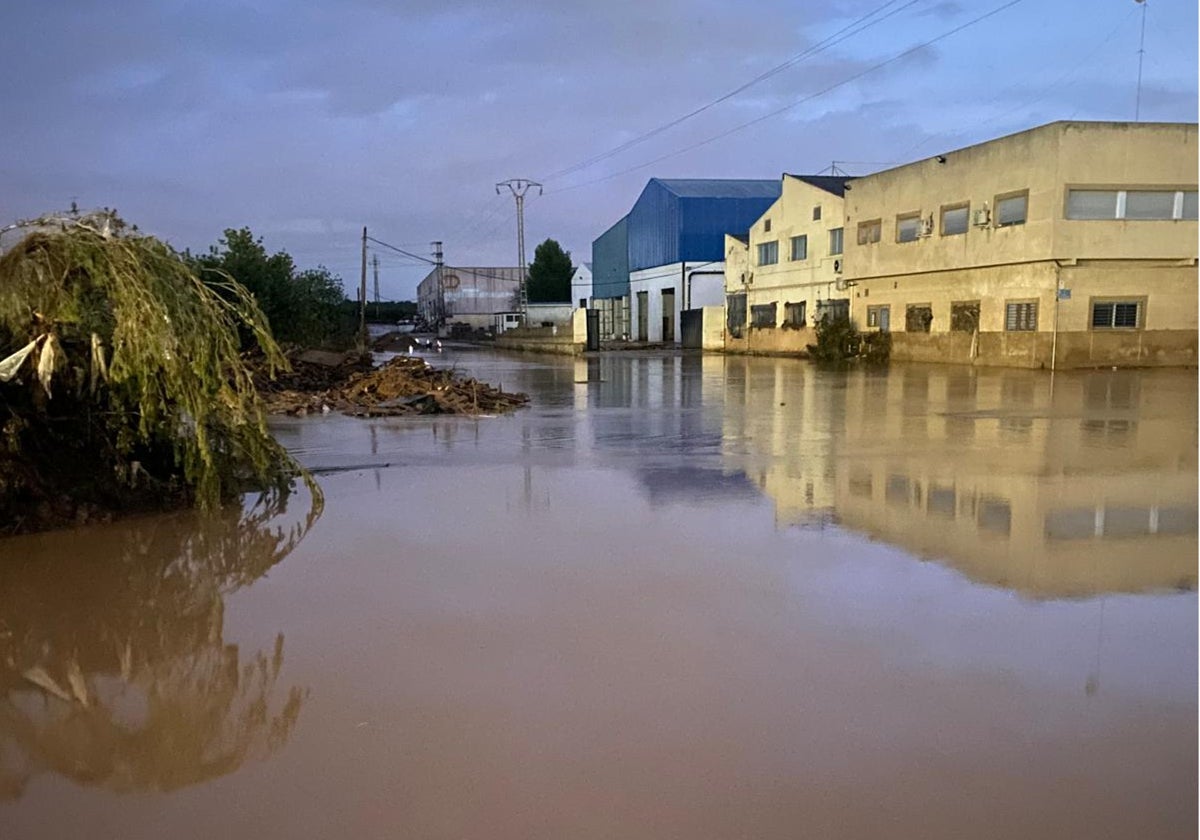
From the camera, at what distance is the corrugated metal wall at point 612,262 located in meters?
60.9

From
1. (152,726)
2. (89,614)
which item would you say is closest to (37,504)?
(89,614)

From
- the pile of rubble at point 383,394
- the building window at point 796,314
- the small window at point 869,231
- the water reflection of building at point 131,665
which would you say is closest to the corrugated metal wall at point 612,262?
the building window at point 796,314

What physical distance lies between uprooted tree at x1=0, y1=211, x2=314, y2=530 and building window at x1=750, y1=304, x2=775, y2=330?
33.1m

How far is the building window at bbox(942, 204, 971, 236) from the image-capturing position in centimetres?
2812

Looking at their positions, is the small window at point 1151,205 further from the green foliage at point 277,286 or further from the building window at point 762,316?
the green foliage at point 277,286

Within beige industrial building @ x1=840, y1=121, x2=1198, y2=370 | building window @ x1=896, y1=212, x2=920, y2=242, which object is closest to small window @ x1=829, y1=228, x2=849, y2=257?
building window @ x1=896, y1=212, x2=920, y2=242

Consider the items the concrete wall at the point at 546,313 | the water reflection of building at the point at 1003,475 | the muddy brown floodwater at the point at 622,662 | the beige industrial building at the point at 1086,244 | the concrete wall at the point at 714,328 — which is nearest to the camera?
the muddy brown floodwater at the point at 622,662

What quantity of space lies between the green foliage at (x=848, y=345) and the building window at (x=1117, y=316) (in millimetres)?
7250

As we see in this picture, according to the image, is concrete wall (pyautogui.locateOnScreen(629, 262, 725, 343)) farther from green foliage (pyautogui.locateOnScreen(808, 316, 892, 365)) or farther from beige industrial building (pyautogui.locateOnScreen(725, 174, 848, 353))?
green foliage (pyautogui.locateOnScreen(808, 316, 892, 365))

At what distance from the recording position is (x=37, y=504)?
292 inches

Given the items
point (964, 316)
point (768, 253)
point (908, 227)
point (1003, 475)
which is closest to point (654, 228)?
point (768, 253)

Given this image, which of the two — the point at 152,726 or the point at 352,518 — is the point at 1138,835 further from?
the point at 352,518

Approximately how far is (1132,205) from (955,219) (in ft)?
16.7

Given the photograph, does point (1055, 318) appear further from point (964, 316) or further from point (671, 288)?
point (671, 288)
